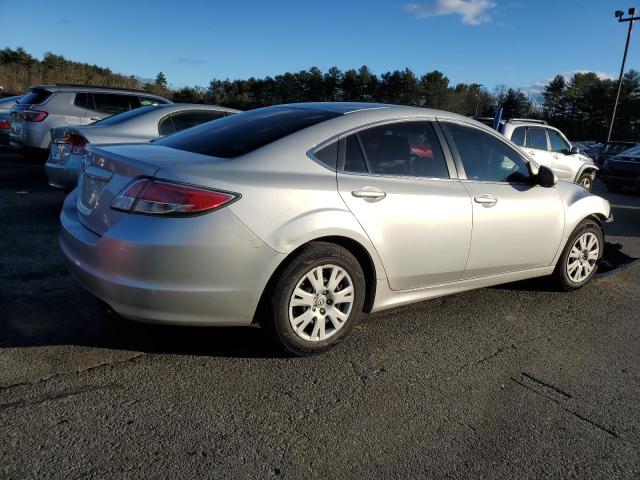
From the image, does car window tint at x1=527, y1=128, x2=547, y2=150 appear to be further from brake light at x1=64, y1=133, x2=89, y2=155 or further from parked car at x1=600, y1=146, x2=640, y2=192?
brake light at x1=64, y1=133, x2=89, y2=155

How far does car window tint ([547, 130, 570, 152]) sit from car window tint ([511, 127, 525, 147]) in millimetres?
1003

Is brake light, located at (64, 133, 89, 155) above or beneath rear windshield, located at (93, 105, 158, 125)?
beneath

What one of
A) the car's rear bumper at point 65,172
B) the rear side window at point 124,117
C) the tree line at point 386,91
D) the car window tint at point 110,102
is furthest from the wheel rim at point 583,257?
the tree line at point 386,91

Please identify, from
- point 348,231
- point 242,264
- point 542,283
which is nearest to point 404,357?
point 348,231

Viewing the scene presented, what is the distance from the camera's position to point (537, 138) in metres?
11.7

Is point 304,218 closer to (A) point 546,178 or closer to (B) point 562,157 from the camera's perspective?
(A) point 546,178

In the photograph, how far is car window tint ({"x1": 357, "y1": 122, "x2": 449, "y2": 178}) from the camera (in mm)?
3682

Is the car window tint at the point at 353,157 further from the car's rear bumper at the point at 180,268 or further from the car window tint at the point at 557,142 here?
the car window tint at the point at 557,142

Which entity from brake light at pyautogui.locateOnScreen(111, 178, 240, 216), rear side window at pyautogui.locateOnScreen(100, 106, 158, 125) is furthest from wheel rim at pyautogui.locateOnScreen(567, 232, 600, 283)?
rear side window at pyautogui.locateOnScreen(100, 106, 158, 125)

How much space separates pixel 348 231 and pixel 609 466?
1.79 m

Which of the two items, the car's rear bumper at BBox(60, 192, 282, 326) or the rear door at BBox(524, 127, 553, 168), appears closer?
the car's rear bumper at BBox(60, 192, 282, 326)

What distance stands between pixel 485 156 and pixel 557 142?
8.86 m

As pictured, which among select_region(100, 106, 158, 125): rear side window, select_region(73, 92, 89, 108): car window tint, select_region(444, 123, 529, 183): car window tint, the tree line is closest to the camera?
select_region(444, 123, 529, 183): car window tint

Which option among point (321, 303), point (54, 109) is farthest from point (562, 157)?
point (321, 303)
